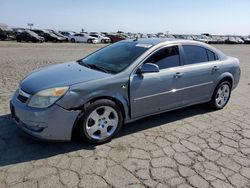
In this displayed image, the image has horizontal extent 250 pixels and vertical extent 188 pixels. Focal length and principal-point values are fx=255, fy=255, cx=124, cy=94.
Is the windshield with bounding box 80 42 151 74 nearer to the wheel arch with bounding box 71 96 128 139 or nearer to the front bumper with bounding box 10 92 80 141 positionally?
the wheel arch with bounding box 71 96 128 139

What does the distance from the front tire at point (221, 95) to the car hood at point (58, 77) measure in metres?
2.81

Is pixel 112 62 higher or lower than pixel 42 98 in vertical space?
higher

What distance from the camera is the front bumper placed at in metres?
3.40

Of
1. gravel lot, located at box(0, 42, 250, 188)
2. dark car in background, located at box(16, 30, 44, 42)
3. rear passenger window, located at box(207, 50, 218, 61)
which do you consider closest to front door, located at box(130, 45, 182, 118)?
gravel lot, located at box(0, 42, 250, 188)

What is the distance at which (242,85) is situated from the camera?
877 cm

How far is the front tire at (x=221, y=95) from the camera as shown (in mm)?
5575

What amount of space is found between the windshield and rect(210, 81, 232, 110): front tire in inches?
82.2

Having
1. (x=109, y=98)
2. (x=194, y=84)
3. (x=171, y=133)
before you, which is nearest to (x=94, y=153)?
(x=109, y=98)

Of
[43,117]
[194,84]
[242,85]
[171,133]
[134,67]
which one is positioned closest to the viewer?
[43,117]

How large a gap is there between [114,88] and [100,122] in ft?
1.84

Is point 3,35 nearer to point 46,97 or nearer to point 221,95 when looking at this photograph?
point 221,95

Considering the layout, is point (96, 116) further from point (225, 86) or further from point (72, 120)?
point (225, 86)

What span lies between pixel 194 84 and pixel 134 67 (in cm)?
150

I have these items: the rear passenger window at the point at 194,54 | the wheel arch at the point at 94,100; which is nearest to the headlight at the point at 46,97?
the wheel arch at the point at 94,100
